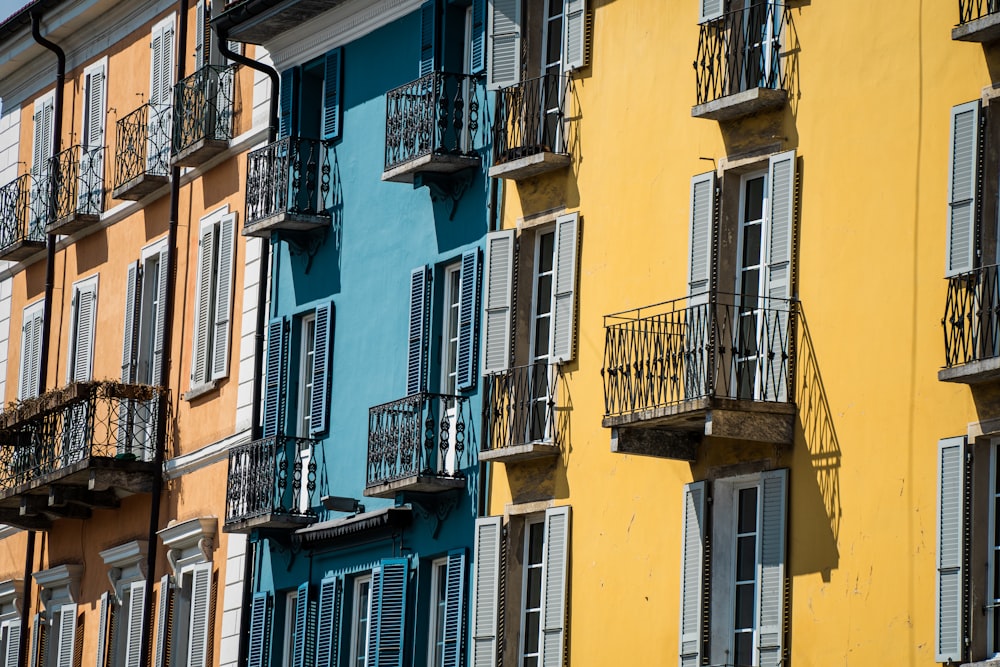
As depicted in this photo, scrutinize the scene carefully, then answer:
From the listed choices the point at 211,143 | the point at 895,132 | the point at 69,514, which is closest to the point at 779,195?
the point at 895,132

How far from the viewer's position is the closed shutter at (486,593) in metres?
29.4

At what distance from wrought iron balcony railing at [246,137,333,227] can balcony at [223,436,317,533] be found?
2940 mm

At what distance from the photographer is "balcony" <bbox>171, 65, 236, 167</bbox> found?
37469mm

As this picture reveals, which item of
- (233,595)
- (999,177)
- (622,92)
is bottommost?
(233,595)

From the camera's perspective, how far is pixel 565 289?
29266 mm

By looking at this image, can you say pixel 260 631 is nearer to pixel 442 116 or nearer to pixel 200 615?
pixel 200 615

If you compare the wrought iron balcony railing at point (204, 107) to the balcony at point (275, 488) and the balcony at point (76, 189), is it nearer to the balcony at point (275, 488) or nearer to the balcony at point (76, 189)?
the balcony at point (76, 189)

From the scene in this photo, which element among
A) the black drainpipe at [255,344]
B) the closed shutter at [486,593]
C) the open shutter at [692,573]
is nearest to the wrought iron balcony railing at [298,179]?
the black drainpipe at [255,344]

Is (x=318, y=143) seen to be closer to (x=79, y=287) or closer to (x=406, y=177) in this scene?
(x=406, y=177)

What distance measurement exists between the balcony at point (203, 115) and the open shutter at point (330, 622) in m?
7.19

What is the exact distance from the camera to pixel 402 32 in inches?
1328

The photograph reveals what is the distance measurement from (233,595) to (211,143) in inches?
244

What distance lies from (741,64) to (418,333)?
259 inches

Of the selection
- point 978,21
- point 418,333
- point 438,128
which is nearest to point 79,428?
point 418,333
